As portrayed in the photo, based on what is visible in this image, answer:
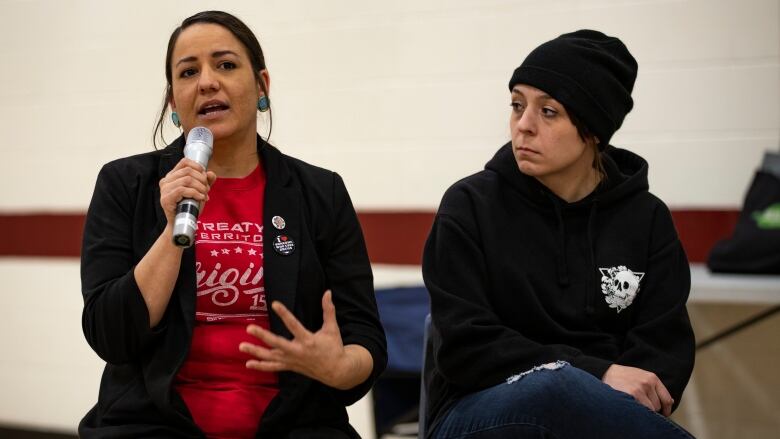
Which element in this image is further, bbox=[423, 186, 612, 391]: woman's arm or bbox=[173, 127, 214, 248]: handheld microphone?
bbox=[423, 186, 612, 391]: woman's arm

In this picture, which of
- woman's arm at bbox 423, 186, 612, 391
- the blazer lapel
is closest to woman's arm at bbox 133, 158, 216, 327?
the blazer lapel

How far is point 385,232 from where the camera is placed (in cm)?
364

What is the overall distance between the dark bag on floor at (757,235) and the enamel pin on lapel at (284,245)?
5.46ft

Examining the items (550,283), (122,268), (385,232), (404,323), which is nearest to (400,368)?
(404,323)

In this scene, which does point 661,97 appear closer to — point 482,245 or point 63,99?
point 482,245

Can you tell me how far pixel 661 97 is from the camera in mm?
3246

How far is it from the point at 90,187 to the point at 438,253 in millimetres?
2736

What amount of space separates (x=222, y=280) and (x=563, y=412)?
27.6 inches

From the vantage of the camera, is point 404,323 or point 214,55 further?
point 404,323

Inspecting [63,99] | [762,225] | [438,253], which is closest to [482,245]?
[438,253]

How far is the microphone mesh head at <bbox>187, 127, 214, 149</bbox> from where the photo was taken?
5.36ft

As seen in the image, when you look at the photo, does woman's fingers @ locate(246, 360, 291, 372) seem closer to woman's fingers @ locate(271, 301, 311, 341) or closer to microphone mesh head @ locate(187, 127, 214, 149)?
woman's fingers @ locate(271, 301, 311, 341)

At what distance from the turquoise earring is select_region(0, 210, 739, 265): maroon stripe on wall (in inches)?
66.5

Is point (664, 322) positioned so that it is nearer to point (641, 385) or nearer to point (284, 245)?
point (641, 385)
